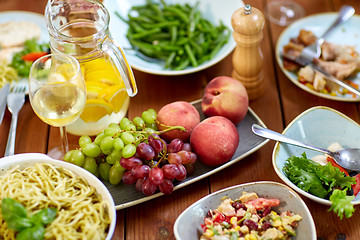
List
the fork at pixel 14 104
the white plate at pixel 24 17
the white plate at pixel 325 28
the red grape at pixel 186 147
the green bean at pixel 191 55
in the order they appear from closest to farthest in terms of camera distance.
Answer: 1. the red grape at pixel 186 147
2. the fork at pixel 14 104
3. the green bean at pixel 191 55
4. the white plate at pixel 325 28
5. the white plate at pixel 24 17

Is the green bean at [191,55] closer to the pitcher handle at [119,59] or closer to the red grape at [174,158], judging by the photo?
the pitcher handle at [119,59]

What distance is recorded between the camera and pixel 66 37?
124cm

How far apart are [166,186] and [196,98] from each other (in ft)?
1.55

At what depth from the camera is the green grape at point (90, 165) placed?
122 centimetres

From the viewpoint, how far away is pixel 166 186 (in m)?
1.17

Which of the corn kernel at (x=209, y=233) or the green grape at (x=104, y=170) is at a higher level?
the corn kernel at (x=209, y=233)

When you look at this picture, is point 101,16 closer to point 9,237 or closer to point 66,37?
point 66,37

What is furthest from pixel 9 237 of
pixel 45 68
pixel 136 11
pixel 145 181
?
pixel 136 11

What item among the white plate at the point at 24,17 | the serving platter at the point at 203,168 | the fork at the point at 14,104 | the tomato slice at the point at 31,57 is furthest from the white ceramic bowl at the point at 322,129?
the white plate at the point at 24,17

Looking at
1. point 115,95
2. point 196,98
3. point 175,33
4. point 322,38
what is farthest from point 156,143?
point 322,38

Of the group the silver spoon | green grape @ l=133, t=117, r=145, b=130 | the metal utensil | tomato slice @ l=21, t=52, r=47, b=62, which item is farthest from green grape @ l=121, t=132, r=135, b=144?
the metal utensil

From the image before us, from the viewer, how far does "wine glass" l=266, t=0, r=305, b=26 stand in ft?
6.01

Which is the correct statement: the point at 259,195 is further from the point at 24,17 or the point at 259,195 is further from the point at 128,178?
the point at 24,17

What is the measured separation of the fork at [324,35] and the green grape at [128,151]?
78cm
